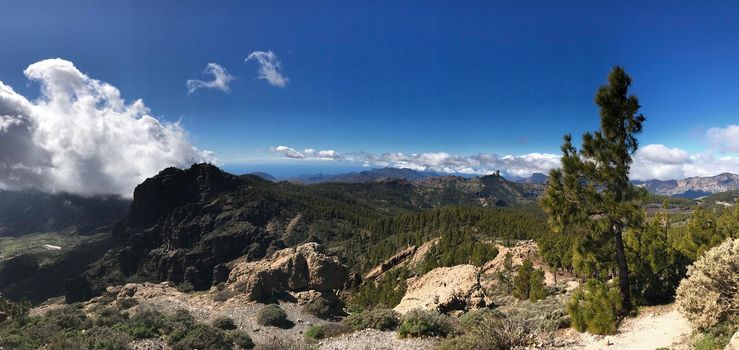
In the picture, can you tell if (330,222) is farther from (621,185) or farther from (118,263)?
(621,185)

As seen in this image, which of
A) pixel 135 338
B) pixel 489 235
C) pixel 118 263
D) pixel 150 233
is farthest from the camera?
pixel 150 233

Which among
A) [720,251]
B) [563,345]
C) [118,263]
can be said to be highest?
[720,251]

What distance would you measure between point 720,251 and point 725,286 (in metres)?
1.05

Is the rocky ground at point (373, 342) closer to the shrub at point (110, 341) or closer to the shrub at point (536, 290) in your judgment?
the shrub at point (110, 341)

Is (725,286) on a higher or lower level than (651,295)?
higher

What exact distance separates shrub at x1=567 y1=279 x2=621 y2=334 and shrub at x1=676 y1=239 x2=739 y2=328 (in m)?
3.12

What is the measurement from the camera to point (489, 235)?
326 feet

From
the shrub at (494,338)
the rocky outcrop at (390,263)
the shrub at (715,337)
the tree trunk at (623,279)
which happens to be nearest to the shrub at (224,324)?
the shrub at (494,338)

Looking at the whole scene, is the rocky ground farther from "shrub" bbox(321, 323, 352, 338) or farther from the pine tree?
the pine tree

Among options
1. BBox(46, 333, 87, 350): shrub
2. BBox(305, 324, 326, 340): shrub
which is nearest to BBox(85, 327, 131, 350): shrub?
BBox(46, 333, 87, 350): shrub

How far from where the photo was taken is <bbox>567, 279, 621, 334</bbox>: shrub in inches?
576

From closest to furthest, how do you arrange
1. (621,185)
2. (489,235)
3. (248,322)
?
1. (621,185)
2. (248,322)
3. (489,235)

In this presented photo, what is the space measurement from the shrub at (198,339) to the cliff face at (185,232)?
94897mm

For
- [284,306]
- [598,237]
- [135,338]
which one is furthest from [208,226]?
[598,237]
